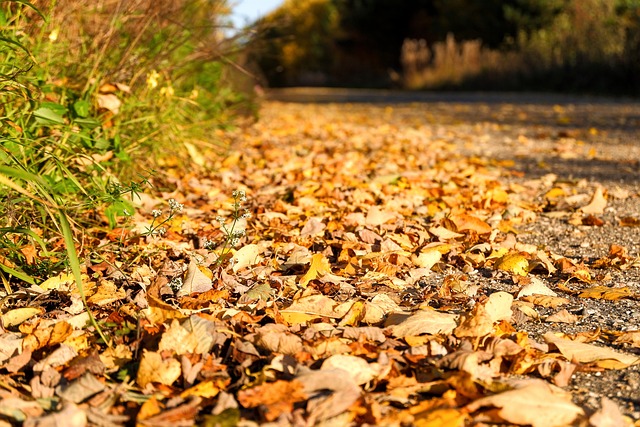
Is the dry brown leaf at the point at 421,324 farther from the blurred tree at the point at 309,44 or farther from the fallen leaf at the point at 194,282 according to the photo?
the blurred tree at the point at 309,44

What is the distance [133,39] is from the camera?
168 inches

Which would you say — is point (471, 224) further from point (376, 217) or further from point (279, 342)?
point (279, 342)

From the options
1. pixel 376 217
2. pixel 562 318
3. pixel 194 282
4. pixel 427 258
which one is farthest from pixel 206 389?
pixel 376 217

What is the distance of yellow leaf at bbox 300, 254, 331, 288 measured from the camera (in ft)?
8.29

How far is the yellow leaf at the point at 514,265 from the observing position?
270cm

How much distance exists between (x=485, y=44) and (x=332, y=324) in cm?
1986

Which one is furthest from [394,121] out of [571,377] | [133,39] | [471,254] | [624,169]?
[571,377]

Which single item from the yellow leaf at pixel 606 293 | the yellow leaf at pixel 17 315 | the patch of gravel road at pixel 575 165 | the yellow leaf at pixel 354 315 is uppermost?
the yellow leaf at pixel 17 315

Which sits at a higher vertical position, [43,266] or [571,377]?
[43,266]

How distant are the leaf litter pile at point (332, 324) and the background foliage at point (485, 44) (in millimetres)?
2370

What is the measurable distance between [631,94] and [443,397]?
1204cm

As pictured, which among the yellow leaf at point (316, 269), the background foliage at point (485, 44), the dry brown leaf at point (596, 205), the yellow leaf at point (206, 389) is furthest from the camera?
the background foliage at point (485, 44)

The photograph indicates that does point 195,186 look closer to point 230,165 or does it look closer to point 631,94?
point 230,165

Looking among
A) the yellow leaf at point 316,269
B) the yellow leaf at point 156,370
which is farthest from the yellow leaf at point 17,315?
the yellow leaf at point 316,269
